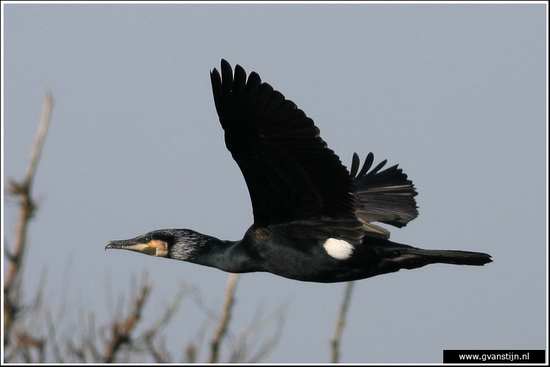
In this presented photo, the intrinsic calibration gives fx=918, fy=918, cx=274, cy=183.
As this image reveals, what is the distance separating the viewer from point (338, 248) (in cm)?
749

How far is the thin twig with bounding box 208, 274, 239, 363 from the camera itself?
872 centimetres

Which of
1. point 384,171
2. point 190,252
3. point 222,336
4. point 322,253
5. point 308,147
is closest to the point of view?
point 308,147

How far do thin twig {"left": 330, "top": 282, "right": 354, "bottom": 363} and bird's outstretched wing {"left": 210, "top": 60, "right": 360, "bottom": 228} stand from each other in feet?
4.75

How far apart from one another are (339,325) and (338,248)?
1.44m

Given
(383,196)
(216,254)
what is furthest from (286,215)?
(383,196)

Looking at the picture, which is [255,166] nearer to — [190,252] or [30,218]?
[190,252]

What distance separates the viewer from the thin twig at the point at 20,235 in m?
7.67

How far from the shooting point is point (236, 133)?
6977mm

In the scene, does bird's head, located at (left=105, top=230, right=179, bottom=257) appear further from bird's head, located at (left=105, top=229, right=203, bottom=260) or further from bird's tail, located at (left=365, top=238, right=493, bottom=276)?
bird's tail, located at (left=365, top=238, right=493, bottom=276)

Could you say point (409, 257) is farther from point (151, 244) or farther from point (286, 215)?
point (151, 244)

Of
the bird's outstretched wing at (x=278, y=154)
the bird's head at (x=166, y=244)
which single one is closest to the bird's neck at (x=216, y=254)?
the bird's head at (x=166, y=244)

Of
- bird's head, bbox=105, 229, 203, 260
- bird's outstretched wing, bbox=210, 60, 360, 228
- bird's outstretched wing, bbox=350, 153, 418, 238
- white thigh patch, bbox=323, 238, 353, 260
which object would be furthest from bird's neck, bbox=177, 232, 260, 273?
bird's outstretched wing, bbox=350, 153, 418, 238

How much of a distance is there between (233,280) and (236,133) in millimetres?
2417

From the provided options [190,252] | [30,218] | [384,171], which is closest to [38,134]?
[30,218]
